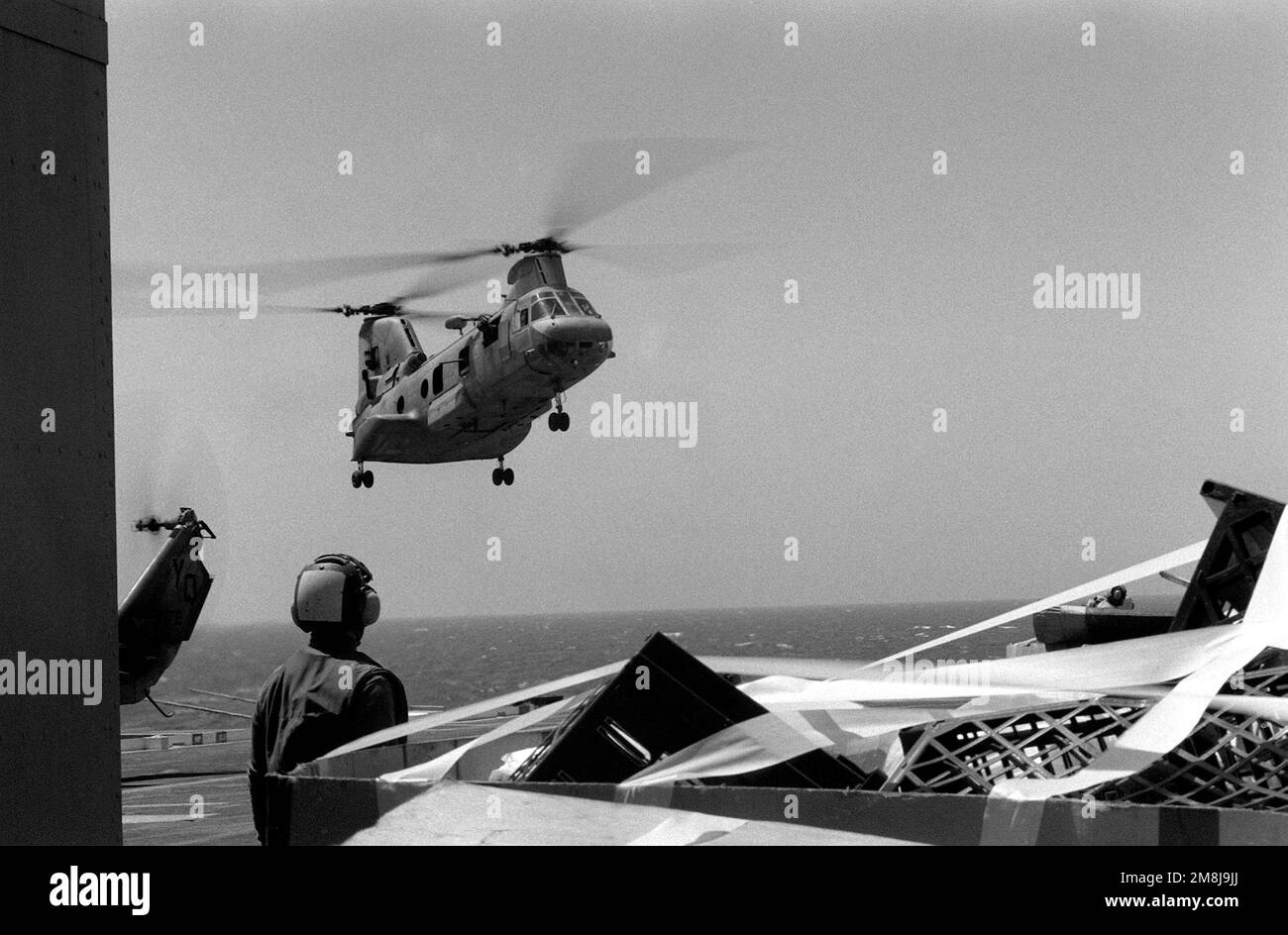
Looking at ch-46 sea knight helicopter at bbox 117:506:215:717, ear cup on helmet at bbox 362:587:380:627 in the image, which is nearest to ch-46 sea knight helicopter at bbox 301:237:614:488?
ch-46 sea knight helicopter at bbox 117:506:215:717

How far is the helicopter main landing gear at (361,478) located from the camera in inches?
1427

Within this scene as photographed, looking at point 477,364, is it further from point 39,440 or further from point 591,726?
point 591,726

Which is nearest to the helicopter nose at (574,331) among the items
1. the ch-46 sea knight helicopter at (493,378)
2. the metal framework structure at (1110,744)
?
the ch-46 sea knight helicopter at (493,378)

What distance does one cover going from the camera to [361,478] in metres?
36.4

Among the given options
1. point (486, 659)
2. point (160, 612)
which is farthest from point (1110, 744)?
point (486, 659)

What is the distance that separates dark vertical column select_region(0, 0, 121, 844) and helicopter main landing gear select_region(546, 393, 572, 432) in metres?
21.3

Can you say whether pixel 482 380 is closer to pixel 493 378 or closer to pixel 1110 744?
pixel 493 378

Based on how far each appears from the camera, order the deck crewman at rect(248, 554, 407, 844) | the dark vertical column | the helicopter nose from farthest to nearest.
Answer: the helicopter nose < the dark vertical column < the deck crewman at rect(248, 554, 407, 844)

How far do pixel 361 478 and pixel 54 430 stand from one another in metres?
30.4

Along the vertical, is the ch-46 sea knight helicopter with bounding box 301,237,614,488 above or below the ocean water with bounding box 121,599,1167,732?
above

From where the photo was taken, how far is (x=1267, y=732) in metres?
3.34

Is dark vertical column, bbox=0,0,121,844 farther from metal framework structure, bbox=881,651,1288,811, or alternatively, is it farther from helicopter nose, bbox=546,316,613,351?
helicopter nose, bbox=546,316,613,351

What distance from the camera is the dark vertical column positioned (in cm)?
615
